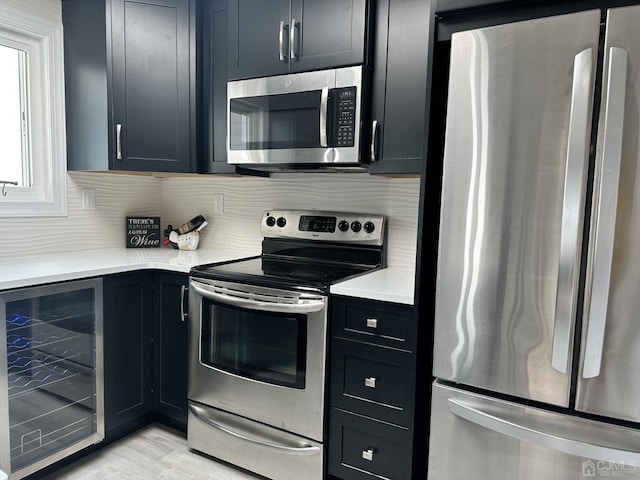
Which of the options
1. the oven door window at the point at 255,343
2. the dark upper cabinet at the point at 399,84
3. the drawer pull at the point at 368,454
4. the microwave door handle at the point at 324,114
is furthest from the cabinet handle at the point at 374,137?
the drawer pull at the point at 368,454

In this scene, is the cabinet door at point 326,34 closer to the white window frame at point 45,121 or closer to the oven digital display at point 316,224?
the oven digital display at point 316,224

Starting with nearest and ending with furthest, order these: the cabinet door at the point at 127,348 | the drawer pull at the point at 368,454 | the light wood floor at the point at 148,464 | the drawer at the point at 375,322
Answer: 1. the drawer at the point at 375,322
2. the drawer pull at the point at 368,454
3. the light wood floor at the point at 148,464
4. the cabinet door at the point at 127,348

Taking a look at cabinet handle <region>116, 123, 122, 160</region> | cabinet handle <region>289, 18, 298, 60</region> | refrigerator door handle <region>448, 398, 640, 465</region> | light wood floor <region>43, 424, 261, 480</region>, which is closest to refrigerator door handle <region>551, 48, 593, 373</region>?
refrigerator door handle <region>448, 398, 640, 465</region>

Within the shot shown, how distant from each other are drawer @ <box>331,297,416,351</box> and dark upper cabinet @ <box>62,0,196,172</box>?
1.24 m

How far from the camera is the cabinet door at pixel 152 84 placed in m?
2.24

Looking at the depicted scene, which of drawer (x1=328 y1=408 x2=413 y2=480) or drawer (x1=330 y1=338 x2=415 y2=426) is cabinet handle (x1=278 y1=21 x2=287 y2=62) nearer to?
drawer (x1=330 y1=338 x2=415 y2=426)

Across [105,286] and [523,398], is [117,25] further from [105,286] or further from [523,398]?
[523,398]

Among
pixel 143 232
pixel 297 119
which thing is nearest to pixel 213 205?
pixel 143 232

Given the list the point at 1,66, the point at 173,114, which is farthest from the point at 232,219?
the point at 1,66

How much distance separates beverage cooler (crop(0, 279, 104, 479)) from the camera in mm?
1734

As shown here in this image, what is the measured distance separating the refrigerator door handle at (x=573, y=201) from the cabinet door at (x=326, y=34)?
93cm

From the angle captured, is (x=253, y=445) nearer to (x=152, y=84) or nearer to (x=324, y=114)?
(x=324, y=114)

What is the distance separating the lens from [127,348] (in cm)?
219

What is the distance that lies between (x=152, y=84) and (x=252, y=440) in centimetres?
188
